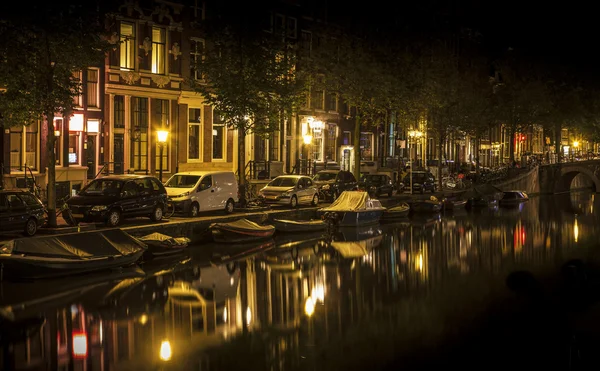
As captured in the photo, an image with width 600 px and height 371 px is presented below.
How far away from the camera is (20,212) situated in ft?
103

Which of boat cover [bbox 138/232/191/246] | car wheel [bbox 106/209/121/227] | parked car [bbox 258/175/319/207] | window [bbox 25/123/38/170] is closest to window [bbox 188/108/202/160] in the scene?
parked car [bbox 258/175/319/207]

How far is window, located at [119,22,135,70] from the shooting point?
5009cm

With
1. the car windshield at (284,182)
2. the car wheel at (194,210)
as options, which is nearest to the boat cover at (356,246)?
the car wheel at (194,210)

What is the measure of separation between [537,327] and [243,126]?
82.4ft

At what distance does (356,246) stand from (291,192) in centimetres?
977

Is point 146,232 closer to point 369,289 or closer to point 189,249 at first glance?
point 189,249

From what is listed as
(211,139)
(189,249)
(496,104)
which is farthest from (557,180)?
(189,249)

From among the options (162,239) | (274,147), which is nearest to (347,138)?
(274,147)

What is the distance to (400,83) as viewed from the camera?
199 ft

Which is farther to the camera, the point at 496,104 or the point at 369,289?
the point at 496,104

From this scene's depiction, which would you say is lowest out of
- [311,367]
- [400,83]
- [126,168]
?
[311,367]

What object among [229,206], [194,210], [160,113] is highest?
[160,113]

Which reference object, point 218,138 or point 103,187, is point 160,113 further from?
point 103,187

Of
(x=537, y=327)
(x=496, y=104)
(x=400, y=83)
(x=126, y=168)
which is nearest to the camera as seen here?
(x=537, y=327)
